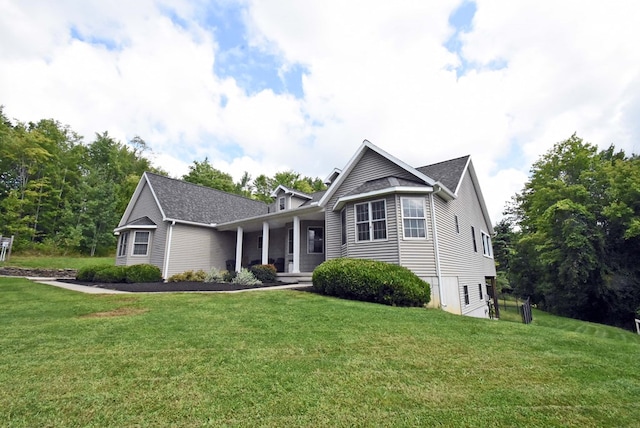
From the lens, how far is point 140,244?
57.3 feet

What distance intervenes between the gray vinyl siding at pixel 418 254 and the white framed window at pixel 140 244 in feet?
50.0

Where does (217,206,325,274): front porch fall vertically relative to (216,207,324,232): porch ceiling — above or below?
below

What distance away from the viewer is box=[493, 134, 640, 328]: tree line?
63.2ft

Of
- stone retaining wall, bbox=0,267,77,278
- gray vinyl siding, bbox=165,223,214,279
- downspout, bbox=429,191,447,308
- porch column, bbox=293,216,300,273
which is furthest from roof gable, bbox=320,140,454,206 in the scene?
stone retaining wall, bbox=0,267,77,278

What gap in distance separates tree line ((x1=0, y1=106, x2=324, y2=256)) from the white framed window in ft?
43.1

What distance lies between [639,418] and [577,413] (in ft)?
2.02

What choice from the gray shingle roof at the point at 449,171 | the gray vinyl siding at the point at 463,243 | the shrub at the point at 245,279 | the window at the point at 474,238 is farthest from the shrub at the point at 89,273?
the window at the point at 474,238

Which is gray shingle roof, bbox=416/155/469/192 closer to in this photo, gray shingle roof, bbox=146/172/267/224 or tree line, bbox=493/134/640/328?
tree line, bbox=493/134/640/328

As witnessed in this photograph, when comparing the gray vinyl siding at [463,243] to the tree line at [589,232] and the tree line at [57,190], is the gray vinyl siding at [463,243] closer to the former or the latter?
the tree line at [589,232]

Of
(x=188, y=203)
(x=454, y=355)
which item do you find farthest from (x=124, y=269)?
(x=454, y=355)

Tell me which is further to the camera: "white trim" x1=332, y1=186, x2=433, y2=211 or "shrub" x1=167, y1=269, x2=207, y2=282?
"shrub" x1=167, y1=269, x2=207, y2=282

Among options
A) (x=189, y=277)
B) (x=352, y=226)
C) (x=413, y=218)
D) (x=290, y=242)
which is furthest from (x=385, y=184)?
(x=189, y=277)

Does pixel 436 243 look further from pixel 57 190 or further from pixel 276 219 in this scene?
pixel 57 190

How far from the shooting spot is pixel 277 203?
59.4 feet
